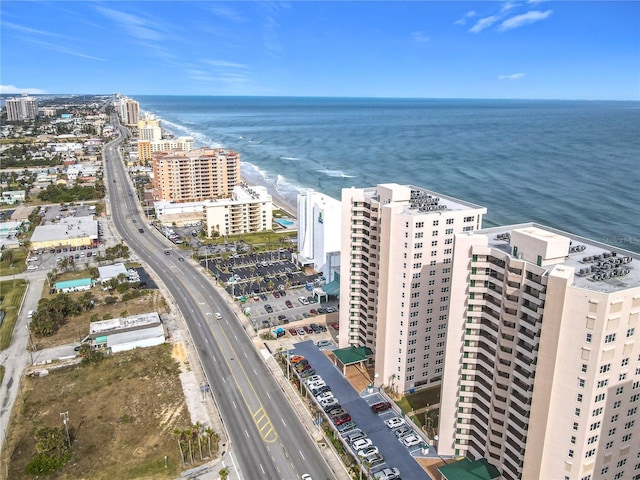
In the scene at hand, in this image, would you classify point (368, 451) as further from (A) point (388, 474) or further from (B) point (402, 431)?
(B) point (402, 431)

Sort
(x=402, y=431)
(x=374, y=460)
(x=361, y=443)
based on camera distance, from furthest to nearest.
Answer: (x=402, y=431)
(x=361, y=443)
(x=374, y=460)

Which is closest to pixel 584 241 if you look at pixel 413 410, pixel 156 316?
pixel 413 410

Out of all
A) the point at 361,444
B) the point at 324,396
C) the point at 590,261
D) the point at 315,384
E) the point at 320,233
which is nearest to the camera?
the point at 590,261

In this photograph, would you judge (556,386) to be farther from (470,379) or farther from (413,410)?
(413,410)

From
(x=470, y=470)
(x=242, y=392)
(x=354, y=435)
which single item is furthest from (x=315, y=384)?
(x=470, y=470)

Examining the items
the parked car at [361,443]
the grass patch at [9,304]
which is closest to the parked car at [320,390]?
the parked car at [361,443]

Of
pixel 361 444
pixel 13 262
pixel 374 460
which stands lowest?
pixel 374 460

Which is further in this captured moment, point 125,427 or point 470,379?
point 125,427
